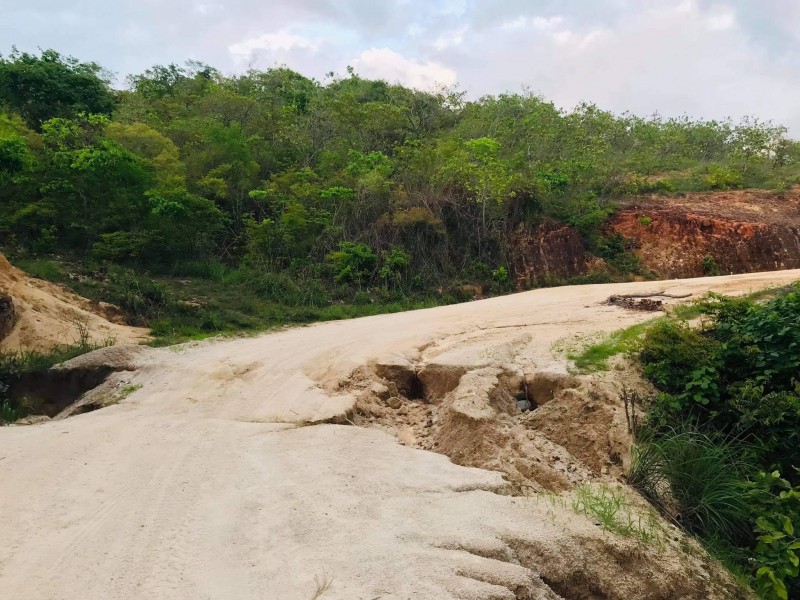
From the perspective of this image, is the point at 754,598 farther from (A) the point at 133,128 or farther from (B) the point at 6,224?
(A) the point at 133,128

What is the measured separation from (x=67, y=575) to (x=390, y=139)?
19.4 metres

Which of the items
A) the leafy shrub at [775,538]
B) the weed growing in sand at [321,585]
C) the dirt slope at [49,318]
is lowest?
the leafy shrub at [775,538]

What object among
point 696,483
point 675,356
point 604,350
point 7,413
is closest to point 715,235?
point 604,350

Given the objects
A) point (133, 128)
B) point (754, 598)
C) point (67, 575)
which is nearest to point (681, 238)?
point (754, 598)

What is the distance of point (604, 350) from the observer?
23.3 ft

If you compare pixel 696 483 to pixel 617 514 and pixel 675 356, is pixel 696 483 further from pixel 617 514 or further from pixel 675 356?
pixel 675 356

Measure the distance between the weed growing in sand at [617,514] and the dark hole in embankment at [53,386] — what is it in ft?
21.2

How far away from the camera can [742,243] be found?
15859 millimetres

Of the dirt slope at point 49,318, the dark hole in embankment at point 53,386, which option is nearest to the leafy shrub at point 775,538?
the dark hole in embankment at point 53,386

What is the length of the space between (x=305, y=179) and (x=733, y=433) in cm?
1344

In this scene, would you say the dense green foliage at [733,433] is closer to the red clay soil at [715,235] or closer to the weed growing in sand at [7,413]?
the weed growing in sand at [7,413]

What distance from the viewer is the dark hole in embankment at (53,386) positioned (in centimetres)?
785

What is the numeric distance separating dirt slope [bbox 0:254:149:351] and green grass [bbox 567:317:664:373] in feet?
23.4

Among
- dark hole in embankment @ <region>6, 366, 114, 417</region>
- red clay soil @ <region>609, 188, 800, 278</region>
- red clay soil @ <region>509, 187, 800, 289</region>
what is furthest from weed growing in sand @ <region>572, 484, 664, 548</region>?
red clay soil @ <region>609, 188, 800, 278</region>
